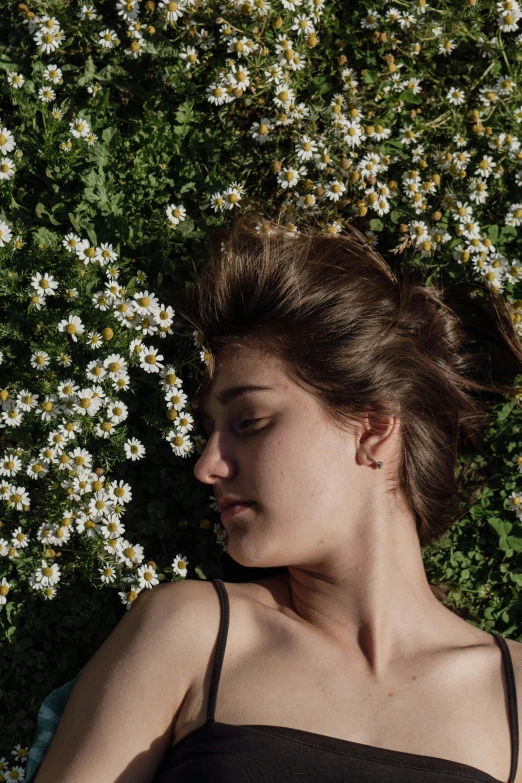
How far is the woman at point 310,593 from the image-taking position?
2643 millimetres

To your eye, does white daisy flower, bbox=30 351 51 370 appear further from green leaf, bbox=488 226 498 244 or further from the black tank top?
green leaf, bbox=488 226 498 244

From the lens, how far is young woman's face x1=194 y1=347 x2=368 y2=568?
2.72m

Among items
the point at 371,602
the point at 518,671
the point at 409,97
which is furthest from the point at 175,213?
the point at 518,671

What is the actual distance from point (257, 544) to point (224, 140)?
2.05 metres

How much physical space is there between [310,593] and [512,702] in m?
0.91

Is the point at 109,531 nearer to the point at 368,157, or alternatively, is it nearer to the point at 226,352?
the point at 226,352

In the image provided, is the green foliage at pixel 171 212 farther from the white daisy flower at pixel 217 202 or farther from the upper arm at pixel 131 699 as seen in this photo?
the upper arm at pixel 131 699

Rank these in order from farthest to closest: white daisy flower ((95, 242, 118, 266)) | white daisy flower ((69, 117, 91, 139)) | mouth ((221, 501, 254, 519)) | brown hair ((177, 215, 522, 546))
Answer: white daisy flower ((69, 117, 91, 139))
white daisy flower ((95, 242, 118, 266))
brown hair ((177, 215, 522, 546))
mouth ((221, 501, 254, 519))

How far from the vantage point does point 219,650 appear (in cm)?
279

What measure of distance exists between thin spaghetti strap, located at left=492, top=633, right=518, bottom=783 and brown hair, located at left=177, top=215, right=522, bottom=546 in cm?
58

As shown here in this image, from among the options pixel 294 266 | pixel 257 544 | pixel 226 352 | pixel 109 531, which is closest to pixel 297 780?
pixel 257 544

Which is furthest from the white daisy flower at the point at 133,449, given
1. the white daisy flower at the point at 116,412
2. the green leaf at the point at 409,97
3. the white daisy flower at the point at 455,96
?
the white daisy flower at the point at 455,96

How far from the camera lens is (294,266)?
308cm

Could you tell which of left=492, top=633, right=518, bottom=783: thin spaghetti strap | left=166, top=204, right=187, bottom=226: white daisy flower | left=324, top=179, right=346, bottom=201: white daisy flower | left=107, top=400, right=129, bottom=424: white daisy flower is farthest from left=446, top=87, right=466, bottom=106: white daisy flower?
left=492, top=633, right=518, bottom=783: thin spaghetti strap
